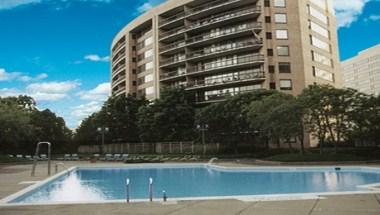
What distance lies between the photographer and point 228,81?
200 ft

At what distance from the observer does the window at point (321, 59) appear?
6152 cm

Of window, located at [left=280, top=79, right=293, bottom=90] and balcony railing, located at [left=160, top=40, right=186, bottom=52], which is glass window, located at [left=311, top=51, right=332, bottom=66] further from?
balcony railing, located at [left=160, top=40, right=186, bottom=52]

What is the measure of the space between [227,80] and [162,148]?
1458cm

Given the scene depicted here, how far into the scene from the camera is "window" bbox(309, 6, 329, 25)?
62956 millimetres

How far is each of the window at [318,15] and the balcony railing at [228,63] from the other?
12109 millimetres

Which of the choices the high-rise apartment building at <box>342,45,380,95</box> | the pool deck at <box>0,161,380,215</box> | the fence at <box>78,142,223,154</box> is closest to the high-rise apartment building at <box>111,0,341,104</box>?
the fence at <box>78,142,223,154</box>

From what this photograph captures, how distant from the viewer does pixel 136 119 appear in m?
64.6

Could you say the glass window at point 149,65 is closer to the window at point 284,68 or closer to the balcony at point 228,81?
the balcony at point 228,81

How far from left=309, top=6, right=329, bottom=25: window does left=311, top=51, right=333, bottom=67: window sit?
609 cm

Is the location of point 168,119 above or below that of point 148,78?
below

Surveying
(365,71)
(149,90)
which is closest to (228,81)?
(149,90)

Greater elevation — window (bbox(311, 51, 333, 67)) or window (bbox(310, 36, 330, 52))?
window (bbox(310, 36, 330, 52))

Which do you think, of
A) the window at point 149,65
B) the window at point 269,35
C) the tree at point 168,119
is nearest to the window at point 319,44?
the window at point 269,35

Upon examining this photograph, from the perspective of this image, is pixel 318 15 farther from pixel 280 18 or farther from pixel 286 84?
pixel 286 84
